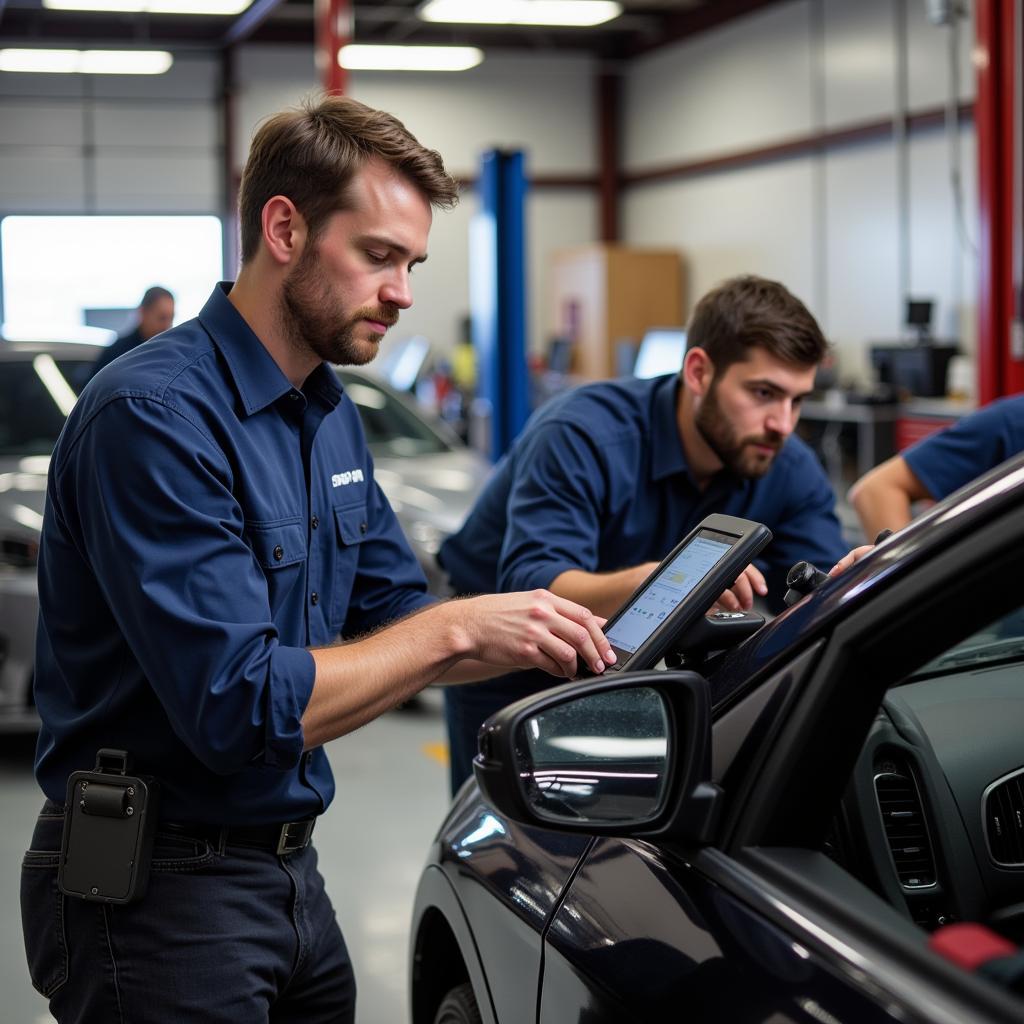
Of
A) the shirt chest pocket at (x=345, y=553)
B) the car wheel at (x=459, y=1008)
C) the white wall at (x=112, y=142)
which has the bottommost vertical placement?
the car wheel at (x=459, y=1008)

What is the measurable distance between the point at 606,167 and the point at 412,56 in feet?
13.9

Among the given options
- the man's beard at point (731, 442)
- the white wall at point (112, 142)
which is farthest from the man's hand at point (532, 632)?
the white wall at point (112, 142)

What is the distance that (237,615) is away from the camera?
60.9 inches

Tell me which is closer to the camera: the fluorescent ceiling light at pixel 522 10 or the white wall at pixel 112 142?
the fluorescent ceiling light at pixel 522 10

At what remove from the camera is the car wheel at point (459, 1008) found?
187 cm

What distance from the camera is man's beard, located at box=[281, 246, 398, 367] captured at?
5.61 feet

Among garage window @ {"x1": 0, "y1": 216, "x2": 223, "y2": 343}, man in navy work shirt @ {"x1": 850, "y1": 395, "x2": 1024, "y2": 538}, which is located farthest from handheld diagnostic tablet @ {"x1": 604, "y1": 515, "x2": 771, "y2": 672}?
garage window @ {"x1": 0, "y1": 216, "x2": 223, "y2": 343}

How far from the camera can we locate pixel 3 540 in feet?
16.5

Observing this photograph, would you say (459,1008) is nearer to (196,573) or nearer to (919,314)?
(196,573)

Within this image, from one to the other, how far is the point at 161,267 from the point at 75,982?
1630cm

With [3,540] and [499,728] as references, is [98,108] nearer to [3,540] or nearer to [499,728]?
[3,540]

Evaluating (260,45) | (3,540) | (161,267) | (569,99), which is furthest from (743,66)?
(3,540)

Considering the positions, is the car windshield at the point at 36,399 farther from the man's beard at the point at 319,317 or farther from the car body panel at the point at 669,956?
the car body panel at the point at 669,956

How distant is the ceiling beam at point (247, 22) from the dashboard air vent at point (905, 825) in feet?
45.4
